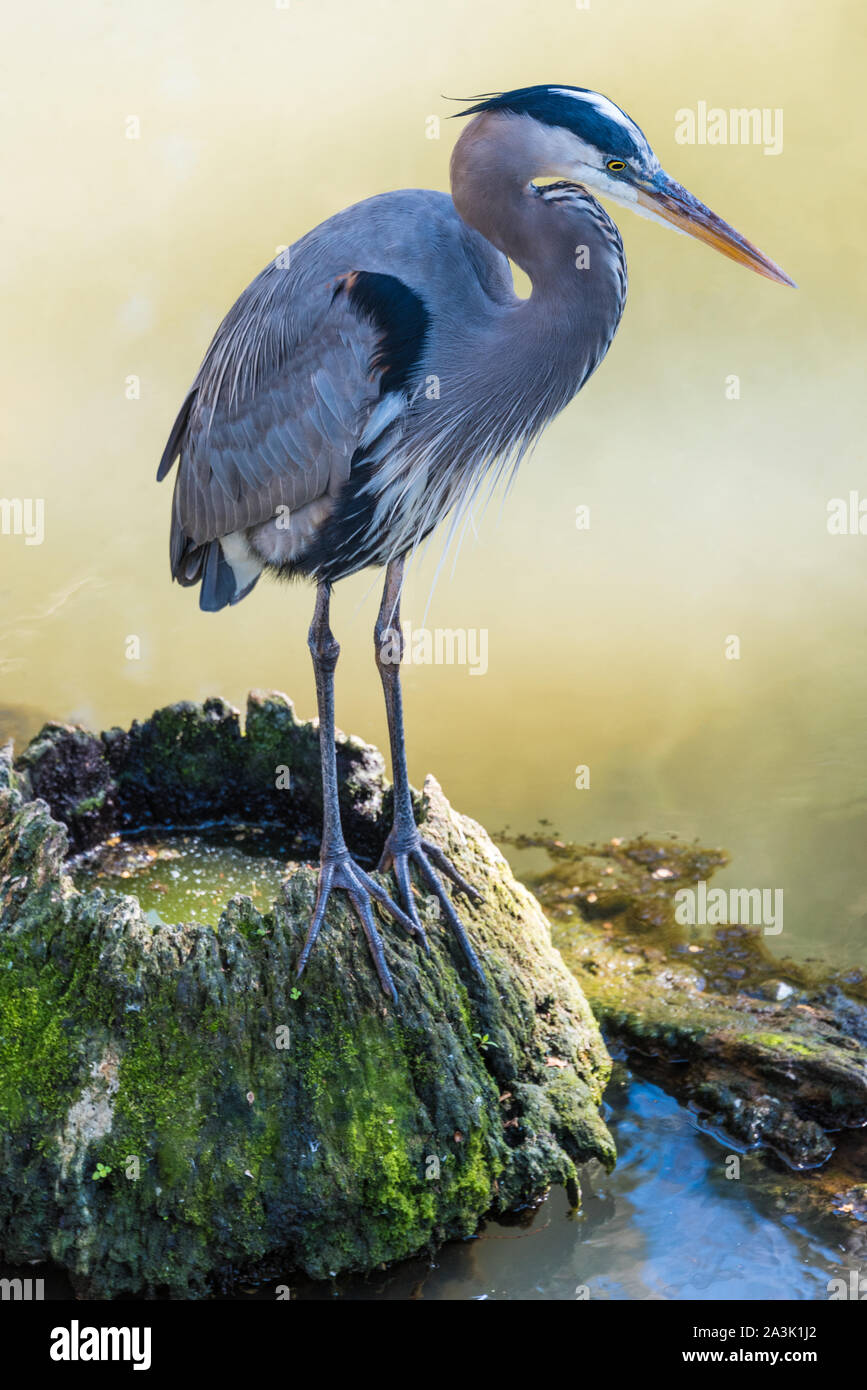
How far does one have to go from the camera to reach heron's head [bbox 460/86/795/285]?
3.03 metres

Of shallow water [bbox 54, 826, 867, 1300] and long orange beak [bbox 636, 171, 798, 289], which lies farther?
shallow water [bbox 54, 826, 867, 1300]

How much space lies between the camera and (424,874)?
3.54 metres

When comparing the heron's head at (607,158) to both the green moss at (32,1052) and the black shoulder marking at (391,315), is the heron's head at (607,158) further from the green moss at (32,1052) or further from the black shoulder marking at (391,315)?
the green moss at (32,1052)

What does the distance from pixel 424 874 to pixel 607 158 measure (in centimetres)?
169

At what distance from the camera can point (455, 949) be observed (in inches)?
138

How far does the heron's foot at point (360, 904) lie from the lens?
129 inches

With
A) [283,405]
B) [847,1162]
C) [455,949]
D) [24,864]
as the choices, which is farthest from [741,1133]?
[283,405]

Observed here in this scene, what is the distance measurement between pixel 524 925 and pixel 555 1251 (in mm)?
821

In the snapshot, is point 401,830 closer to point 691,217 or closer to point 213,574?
point 213,574

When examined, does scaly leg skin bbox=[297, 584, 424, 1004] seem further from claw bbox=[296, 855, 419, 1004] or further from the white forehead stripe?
the white forehead stripe

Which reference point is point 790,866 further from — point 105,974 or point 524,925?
point 105,974

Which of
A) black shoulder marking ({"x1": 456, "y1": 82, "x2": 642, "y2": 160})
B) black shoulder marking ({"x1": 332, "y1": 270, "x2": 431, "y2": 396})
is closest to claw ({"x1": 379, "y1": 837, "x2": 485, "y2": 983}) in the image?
black shoulder marking ({"x1": 332, "y1": 270, "x2": 431, "y2": 396})

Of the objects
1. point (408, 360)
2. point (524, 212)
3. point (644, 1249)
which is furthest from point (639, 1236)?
Answer: point (524, 212)

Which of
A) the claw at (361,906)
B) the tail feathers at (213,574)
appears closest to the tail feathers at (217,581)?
the tail feathers at (213,574)
